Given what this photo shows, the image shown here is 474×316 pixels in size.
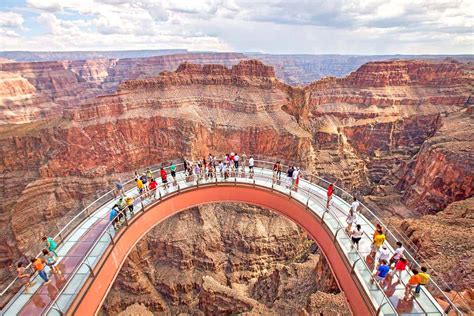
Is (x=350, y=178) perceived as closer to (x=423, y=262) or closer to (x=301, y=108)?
(x=301, y=108)

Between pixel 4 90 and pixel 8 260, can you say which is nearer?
pixel 8 260

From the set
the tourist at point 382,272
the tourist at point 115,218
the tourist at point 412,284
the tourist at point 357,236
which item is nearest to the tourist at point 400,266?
the tourist at point 382,272

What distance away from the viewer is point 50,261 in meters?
12.8

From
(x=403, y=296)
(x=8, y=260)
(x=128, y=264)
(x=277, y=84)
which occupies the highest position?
(x=277, y=84)

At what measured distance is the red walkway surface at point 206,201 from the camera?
12.5m

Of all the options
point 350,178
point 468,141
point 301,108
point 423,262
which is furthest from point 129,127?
point 468,141

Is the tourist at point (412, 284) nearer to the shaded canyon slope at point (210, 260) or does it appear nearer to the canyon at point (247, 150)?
the canyon at point (247, 150)

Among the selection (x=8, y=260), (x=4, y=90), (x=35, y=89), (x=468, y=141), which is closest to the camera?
(x=8, y=260)

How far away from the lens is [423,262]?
17.8 meters

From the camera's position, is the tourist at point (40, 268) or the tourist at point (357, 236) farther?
the tourist at point (357, 236)

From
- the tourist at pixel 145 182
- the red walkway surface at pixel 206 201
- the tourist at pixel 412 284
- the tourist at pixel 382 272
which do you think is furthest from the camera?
the tourist at pixel 145 182

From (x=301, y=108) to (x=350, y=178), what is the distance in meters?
18.3

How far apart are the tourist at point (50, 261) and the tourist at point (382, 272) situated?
14.5 meters

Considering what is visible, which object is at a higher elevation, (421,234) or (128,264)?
(421,234)
